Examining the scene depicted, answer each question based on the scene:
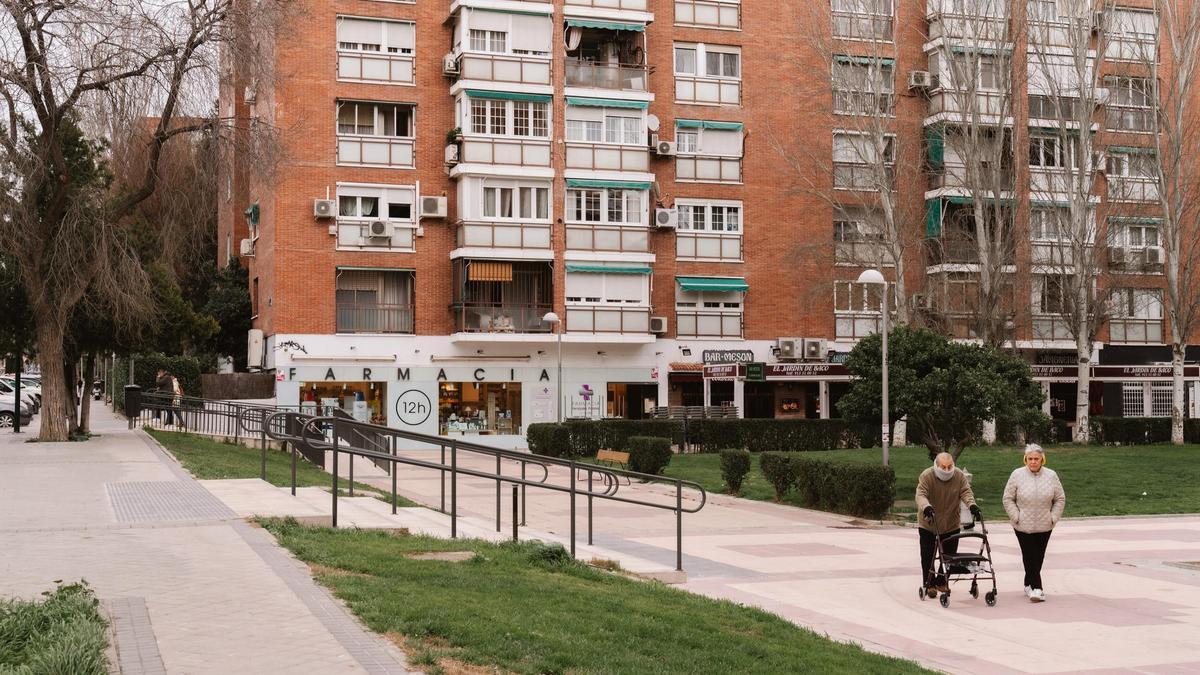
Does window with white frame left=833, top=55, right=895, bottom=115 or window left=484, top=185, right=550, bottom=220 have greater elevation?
window with white frame left=833, top=55, right=895, bottom=115

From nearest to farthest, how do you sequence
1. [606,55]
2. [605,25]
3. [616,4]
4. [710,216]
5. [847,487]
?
[847,487] → [605,25] → [616,4] → [606,55] → [710,216]

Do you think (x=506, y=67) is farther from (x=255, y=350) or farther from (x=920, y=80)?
(x=920, y=80)

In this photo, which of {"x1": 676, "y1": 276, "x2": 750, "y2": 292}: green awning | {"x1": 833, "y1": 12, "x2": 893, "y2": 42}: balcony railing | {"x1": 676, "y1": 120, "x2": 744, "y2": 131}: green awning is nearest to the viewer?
{"x1": 833, "y1": 12, "x2": 893, "y2": 42}: balcony railing

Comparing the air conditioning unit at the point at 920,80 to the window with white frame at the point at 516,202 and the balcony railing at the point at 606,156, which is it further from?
the window with white frame at the point at 516,202

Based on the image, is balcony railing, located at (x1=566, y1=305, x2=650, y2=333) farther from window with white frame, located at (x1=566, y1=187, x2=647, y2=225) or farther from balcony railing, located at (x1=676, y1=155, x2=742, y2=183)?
balcony railing, located at (x1=676, y1=155, x2=742, y2=183)

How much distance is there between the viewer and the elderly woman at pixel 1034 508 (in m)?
13.1

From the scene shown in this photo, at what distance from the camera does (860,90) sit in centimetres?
4269

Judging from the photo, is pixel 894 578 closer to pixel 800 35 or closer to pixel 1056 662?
pixel 1056 662

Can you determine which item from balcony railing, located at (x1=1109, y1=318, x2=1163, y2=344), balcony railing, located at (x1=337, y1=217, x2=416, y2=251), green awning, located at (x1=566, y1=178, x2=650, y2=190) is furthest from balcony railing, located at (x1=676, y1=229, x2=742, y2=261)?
balcony railing, located at (x1=1109, y1=318, x2=1163, y2=344)

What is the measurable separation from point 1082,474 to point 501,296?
750 inches

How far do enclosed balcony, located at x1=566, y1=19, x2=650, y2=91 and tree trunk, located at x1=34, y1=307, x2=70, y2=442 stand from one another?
19.3 meters

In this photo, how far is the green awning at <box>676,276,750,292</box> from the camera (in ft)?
143

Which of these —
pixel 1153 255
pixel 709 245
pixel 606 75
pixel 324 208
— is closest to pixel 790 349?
pixel 709 245

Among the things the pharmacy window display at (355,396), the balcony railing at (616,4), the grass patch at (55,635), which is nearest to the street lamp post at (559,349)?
the pharmacy window display at (355,396)
